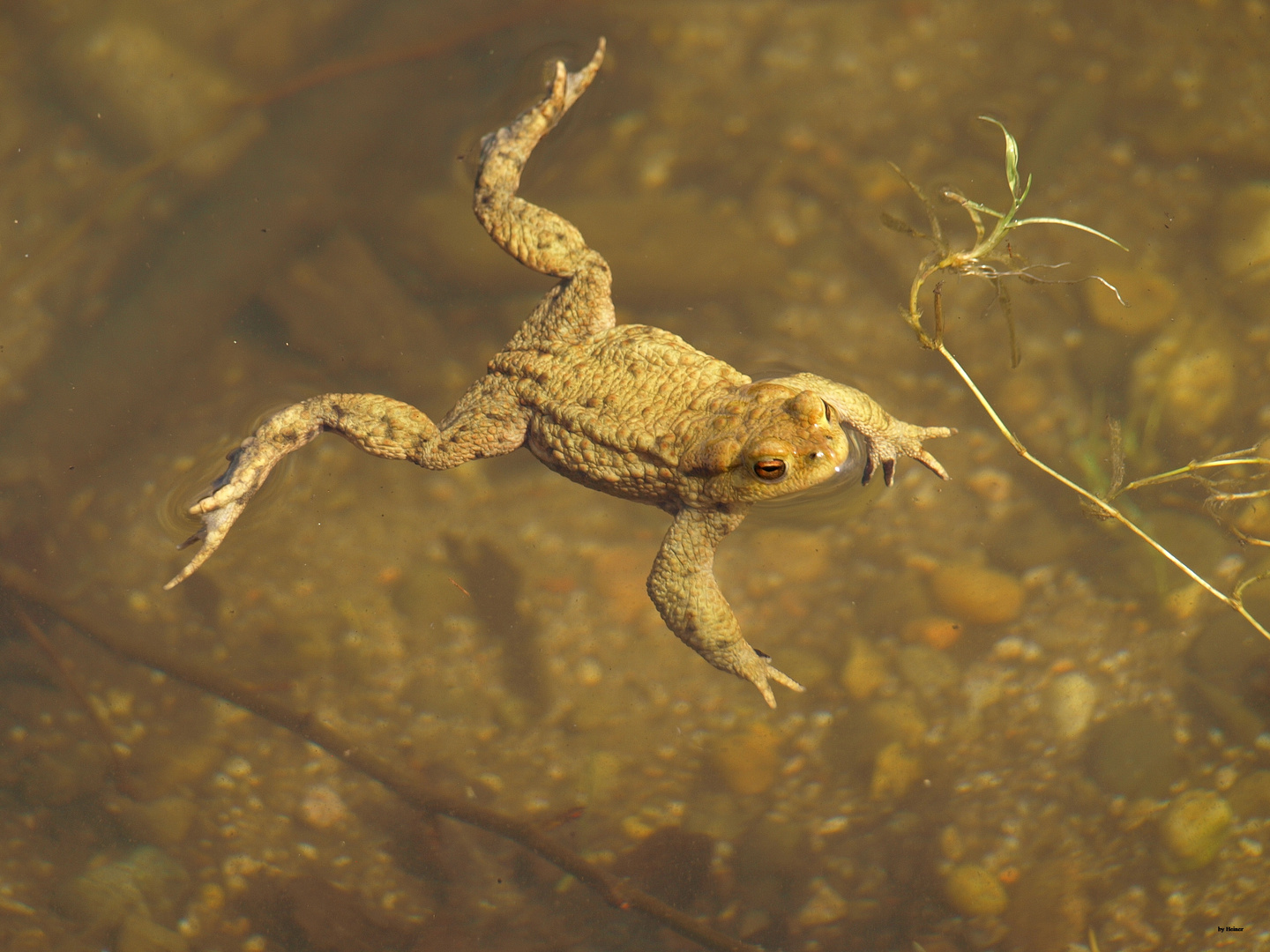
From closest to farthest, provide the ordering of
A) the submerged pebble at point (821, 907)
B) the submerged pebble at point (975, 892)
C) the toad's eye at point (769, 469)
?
1. the toad's eye at point (769, 469)
2. the submerged pebble at point (975, 892)
3. the submerged pebble at point (821, 907)

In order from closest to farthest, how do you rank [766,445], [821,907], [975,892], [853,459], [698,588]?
[766,445] → [698,588] → [853,459] → [975,892] → [821,907]

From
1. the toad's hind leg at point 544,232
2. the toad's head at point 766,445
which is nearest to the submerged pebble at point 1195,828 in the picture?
the toad's head at point 766,445

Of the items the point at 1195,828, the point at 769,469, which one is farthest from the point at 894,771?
the point at 769,469

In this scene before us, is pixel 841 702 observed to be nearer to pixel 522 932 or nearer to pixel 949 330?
pixel 949 330

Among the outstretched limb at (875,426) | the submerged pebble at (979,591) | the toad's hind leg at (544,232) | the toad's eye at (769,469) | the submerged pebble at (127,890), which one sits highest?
the toad's hind leg at (544,232)

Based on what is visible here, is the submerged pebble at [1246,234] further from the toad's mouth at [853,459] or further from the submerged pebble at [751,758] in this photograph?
the submerged pebble at [751,758]

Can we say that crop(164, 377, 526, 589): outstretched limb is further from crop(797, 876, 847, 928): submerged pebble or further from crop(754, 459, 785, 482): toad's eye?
crop(797, 876, 847, 928): submerged pebble

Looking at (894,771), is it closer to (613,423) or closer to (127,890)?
(613,423)
